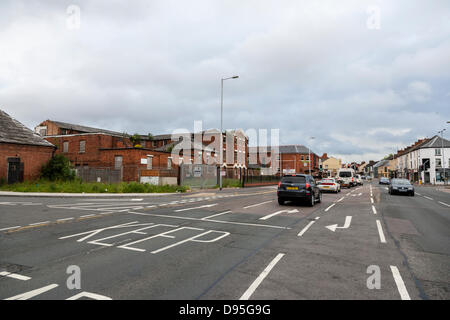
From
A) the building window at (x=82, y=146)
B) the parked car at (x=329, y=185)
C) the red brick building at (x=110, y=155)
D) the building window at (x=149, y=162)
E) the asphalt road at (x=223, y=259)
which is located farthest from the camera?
the building window at (x=82, y=146)

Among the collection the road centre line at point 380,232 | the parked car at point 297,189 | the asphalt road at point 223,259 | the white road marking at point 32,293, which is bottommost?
the road centre line at point 380,232

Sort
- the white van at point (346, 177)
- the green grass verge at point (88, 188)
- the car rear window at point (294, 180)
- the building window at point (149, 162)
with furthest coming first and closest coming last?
1. the white van at point (346, 177)
2. the building window at point (149, 162)
3. the green grass verge at point (88, 188)
4. the car rear window at point (294, 180)

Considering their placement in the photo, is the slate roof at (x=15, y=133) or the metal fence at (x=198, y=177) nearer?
the slate roof at (x=15, y=133)

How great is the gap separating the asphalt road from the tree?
20.5 m

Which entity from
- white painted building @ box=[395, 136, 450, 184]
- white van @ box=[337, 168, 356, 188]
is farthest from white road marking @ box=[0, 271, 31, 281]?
white painted building @ box=[395, 136, 450, 184]

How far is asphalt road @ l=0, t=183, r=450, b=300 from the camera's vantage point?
383cm

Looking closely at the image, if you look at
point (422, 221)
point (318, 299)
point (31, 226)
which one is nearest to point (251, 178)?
point (422, 221)

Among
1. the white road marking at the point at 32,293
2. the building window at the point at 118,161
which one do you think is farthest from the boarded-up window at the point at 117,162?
the white road marking at the point at 32,293

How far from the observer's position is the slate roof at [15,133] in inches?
1045

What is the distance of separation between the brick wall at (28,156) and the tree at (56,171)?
0.63 m

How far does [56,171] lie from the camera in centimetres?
2808

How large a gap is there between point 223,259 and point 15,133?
31783 millimetres

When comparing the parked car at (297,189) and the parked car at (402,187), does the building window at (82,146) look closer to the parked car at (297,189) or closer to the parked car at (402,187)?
the parked car at (297,189)
